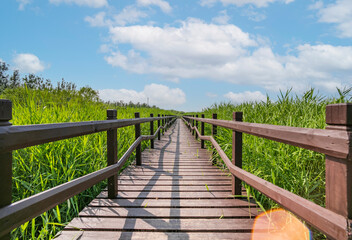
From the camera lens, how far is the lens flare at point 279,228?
75.3 inches

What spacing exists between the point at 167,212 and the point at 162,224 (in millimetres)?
242

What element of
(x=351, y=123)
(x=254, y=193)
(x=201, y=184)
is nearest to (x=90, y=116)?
(x=201, y=184)

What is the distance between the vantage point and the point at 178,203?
2.60 meters

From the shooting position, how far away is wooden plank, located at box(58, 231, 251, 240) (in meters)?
1.92

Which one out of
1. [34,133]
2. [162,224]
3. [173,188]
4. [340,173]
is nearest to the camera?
[340,173]

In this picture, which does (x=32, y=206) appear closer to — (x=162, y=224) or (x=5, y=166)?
(x=5, y=166)

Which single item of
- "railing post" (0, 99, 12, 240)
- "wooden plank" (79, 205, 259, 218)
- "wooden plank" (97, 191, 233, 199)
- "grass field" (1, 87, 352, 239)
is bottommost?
"wooden plank" (79, 205, 259, 218)

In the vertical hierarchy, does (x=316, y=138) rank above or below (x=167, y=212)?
→ above

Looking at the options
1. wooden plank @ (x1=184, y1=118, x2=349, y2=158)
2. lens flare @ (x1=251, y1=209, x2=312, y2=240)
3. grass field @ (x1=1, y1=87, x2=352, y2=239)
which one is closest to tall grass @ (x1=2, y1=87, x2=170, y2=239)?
grass field @ (x1=1, y1=87, x2=352, y2=239)

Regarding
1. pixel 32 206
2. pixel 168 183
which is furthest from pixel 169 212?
pixel 32 206

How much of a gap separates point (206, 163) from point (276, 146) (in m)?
1.96

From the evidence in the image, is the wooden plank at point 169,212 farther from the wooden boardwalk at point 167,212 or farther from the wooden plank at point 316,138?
the wooden plank at point 316,138

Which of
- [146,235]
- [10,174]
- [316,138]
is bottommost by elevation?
[146,235]

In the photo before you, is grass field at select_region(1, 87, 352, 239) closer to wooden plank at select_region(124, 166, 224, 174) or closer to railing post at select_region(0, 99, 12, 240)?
wooden plank at select_region(124, 166, 224, 174)
